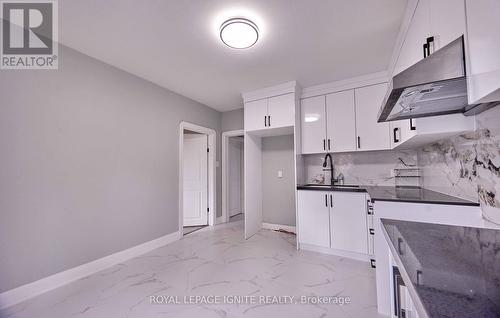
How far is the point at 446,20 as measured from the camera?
1095 mm

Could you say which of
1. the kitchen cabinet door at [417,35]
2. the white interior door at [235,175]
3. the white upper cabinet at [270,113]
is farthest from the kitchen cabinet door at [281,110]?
the white interior door at [235,175]

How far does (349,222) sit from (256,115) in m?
2.12

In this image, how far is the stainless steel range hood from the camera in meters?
0.89

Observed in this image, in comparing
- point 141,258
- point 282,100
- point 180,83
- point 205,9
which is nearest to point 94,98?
point 180,83

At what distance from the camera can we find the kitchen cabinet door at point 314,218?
9.22ft

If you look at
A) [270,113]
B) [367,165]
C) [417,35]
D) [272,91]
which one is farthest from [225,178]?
[417,35]

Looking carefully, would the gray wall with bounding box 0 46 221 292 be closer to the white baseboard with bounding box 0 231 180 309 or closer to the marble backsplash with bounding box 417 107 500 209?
the white baseboard with bounding box 0 231 180 309

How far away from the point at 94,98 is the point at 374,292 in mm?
3650

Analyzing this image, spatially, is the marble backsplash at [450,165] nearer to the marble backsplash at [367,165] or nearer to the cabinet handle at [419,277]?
the marble backsplash at [367,165]

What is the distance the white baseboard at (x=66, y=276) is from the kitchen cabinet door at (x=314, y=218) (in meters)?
2.22

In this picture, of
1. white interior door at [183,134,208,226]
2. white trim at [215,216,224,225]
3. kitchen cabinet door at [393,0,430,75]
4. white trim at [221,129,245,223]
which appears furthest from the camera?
white trim at [221,129,245,223]

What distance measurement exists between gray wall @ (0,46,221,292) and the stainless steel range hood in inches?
114

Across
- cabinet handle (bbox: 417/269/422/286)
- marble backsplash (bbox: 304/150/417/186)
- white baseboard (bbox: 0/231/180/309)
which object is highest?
marble backsplash (bbox: 304/150/417/186)

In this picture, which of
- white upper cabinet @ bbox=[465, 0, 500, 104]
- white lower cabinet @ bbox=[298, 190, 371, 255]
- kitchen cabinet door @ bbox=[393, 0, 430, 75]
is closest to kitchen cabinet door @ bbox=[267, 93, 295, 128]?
white lower cabinet @ bbox=[298, 190, 371, 255]
